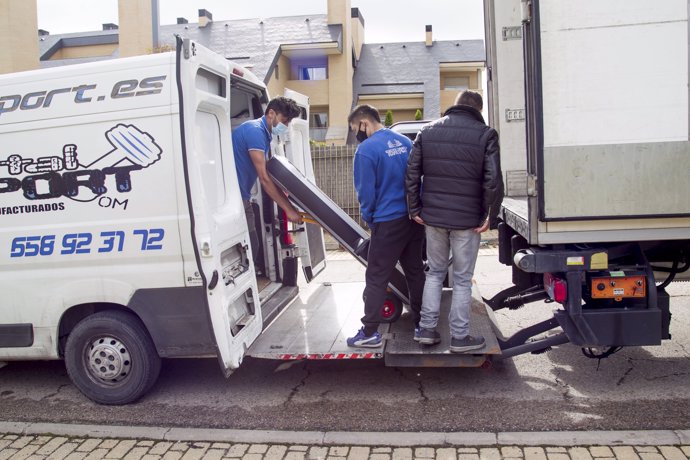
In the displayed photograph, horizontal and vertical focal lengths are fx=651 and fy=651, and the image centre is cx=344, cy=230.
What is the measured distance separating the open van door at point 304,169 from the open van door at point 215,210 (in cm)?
160

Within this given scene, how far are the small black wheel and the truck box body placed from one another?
1657 millimetres

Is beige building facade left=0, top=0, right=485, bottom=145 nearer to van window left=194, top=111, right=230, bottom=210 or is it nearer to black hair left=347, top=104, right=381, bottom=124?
black hair left=347, top=104, right=381, bottom=124

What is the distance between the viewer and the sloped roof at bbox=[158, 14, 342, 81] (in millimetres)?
28531

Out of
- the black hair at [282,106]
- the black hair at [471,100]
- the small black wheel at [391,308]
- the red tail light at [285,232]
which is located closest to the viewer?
the black hair at [471,100]

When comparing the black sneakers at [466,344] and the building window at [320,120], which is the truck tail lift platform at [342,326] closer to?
the black sneakers at [466,344]

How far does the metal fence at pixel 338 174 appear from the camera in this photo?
14078mm

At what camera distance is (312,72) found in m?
31.8

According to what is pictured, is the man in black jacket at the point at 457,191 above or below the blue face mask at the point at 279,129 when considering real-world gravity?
below

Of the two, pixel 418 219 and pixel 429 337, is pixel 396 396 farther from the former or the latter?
pixel 418 219

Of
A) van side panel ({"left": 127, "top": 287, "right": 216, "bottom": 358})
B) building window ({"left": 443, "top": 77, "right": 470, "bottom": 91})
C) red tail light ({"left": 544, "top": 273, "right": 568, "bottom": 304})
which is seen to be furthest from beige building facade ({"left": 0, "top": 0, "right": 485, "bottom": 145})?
red tail light ({"left": 544, "top": 273, "right": 568, "bottom": 304})

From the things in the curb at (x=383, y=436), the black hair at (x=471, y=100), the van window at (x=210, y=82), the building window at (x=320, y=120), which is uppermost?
the building window at (x=320, y=120)

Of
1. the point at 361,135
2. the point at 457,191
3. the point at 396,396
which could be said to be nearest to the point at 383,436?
the point at 396,396

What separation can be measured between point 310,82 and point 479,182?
27.0 metres

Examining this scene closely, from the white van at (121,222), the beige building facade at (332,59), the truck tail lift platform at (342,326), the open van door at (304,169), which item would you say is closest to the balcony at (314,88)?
the beige building facade at (332,59)
